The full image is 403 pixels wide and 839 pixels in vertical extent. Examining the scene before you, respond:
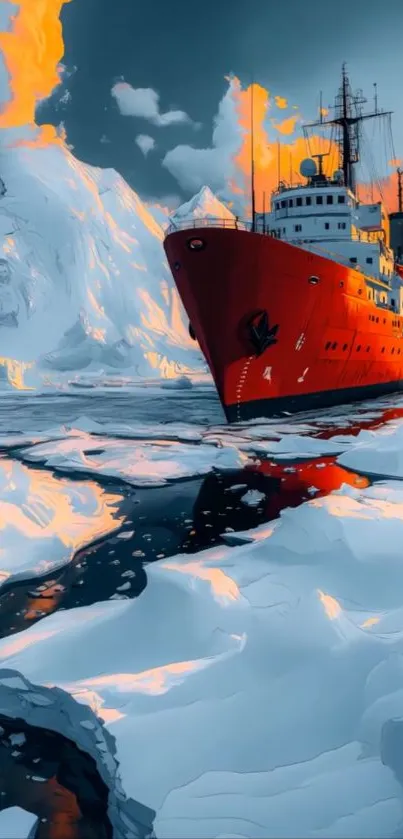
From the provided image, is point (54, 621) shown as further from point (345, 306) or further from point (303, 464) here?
point (345, 306)

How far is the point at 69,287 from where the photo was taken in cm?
6288

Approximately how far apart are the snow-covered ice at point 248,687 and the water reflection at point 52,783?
0.20 metres

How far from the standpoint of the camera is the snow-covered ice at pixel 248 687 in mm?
2545

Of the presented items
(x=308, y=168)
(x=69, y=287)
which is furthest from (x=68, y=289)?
(x=308, y=168)

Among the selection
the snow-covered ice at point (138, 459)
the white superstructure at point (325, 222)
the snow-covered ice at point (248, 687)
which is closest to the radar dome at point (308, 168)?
the white superstructure at point (325, 222)

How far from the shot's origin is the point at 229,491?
9758 millimetres

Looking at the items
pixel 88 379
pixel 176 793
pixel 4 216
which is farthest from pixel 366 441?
pixel 4 216

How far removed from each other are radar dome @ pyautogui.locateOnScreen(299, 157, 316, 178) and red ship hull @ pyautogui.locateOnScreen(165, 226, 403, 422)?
7268 mm

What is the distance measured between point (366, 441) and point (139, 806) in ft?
37.4

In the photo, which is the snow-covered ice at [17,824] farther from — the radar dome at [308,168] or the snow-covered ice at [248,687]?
the radar dome at [308,168]

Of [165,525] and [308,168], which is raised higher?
[308,168]

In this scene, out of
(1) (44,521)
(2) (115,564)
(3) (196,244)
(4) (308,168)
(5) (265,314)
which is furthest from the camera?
(4) (308,168)

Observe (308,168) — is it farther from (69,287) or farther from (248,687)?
(69,287)

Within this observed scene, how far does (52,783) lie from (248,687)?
1125 mm
